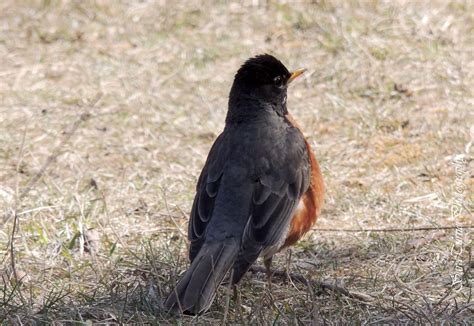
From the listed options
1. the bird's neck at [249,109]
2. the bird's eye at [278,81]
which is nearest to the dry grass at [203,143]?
the bird's neck at [249,109]

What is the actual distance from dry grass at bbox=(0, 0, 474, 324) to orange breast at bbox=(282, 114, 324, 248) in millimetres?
253

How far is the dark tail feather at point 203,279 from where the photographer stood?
13.2ft

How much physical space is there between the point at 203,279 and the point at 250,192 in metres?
0.73

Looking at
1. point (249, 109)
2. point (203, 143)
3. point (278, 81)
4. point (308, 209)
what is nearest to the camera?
point (308, 209)

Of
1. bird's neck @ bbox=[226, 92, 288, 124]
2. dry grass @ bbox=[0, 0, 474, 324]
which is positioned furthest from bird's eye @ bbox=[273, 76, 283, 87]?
dry grass @ bbox=[0, 0, 474, 324]

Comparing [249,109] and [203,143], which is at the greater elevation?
[249,109]

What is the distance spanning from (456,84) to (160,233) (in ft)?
10.5

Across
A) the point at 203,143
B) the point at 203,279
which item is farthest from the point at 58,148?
the point at 203,279

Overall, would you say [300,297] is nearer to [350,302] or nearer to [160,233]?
[350,302]

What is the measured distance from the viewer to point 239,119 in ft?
17.3

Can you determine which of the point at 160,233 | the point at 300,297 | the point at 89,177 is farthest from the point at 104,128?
the point at 300,297

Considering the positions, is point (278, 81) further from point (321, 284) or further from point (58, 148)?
point (58, 148)

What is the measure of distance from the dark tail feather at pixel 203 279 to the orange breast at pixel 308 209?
0.48 meters

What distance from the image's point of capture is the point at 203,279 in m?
4.14
